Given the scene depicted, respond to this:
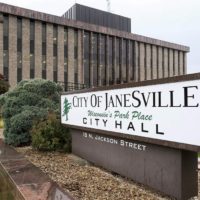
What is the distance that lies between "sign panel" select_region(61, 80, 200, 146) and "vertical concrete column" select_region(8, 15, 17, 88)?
1345 inches

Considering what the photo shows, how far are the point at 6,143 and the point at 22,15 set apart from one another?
1291 inches

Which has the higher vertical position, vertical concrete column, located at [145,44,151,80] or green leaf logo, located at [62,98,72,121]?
vertical concrete column, located at [145,44,151,80]

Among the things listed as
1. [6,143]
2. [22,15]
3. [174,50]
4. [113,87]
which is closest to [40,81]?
[6,143]

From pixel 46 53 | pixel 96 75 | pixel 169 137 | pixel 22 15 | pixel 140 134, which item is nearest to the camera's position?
pixel 169 137

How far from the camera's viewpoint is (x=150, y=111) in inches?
202

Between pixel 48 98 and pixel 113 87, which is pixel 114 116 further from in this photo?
pixel 48 98

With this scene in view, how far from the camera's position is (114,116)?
6.20m

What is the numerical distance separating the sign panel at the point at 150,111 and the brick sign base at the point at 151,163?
1.00ft

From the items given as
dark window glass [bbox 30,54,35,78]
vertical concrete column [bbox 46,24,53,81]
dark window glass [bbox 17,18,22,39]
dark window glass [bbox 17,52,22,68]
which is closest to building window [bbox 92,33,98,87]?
vertical concrete column [bbox 46,24,53,81]

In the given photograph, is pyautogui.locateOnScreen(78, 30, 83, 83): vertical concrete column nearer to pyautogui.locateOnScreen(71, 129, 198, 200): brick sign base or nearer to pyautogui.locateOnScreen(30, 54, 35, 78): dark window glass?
pyautogui.locateOnScreen(30, 54, 35, 78): dark window glass

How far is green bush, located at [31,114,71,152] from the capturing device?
29.4 ft

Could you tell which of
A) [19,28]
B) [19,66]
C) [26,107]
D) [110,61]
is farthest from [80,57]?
[26,107]

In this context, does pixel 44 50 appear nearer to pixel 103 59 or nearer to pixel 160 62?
pixel 103 59

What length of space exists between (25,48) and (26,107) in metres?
32.0
